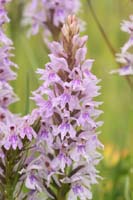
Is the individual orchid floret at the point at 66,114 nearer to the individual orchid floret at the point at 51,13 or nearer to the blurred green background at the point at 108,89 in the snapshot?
the blurred green background at the point at 108,89

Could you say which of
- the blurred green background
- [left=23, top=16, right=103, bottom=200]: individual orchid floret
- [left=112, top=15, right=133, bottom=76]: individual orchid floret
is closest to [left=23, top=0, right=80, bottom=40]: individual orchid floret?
the blurred green background

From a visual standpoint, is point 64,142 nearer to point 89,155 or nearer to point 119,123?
point 89,155

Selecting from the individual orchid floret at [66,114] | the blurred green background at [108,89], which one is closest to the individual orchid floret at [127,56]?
the blurred green background at [108,89]

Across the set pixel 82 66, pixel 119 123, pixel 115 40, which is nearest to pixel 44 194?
pixel 82 66

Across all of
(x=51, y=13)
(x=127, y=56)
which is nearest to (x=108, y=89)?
(x=51, y=13)

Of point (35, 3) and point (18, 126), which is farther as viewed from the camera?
point (35, 3)

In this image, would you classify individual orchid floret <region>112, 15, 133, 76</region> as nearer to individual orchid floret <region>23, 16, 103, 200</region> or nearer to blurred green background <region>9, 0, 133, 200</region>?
blurred green background <region>9, 0, 133, 200</region>

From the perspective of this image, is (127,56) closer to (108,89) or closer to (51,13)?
(51,13)
